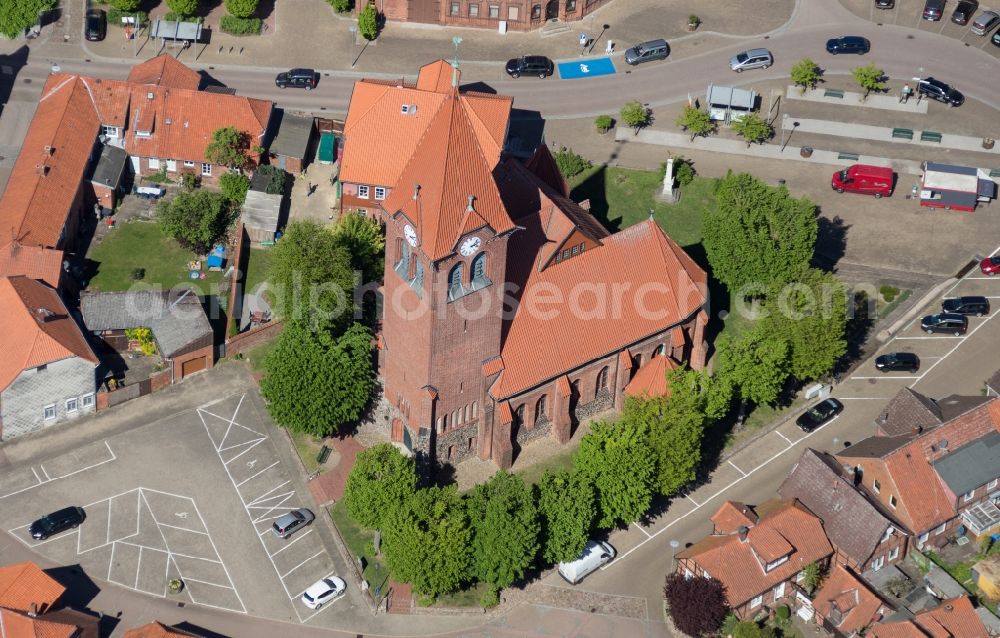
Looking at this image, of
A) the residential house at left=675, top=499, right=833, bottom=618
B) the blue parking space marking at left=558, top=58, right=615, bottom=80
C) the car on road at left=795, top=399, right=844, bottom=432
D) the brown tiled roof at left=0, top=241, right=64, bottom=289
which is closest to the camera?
the residential house at left=675, top=499, right=833, bottom=618

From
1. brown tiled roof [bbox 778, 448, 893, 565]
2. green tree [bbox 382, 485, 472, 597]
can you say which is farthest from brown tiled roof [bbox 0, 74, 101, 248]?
brown tiled roof [bbox 778, 448, 893, 565]

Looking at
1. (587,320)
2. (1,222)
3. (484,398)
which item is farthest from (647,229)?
(1,222)

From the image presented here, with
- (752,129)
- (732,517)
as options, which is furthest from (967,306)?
(732,517)

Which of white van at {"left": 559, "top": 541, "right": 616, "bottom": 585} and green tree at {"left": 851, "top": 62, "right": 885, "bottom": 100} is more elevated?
green tree at {"left": 851, "top": 62, "right": 885, "bottom": 100}

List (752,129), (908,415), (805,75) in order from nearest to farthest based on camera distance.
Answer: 1. (908,415)
2. (752,129)
3. (805,75)

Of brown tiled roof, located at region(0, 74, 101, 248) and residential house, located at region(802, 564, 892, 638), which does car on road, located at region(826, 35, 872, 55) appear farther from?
brown tiled roof, located at region(0, 74, 101, 248)

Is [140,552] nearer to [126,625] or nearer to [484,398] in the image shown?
[126,625]

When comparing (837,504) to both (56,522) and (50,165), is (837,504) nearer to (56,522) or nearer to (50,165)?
(56,522)
